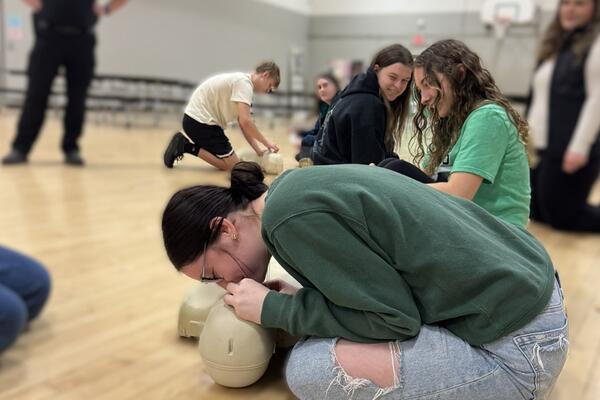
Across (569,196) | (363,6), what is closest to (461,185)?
(569,196)

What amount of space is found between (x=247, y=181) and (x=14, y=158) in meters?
3.27

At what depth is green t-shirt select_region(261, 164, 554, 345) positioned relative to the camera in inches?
34.4

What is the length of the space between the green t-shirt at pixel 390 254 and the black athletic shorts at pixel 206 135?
12 cm

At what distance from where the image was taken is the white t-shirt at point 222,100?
915mm

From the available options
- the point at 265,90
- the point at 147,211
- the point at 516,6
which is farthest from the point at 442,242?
the point at 516,6

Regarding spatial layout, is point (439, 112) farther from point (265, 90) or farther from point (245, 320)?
point (245, 320)

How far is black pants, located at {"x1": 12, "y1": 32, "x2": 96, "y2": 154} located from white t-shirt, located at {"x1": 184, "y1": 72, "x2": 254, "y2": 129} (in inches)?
114

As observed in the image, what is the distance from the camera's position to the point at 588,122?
2543mm

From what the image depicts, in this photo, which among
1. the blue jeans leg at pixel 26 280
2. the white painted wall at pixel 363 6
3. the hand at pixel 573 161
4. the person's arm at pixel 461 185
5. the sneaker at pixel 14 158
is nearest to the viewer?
the person's arm at pixel 461 185

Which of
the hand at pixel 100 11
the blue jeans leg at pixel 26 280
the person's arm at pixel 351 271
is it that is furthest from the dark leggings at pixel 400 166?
the hand at pixel 100 11

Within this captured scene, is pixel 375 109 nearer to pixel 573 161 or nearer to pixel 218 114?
pixel 218 114

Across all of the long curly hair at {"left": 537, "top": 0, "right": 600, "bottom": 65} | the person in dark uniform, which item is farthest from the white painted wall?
the person in dark uniform

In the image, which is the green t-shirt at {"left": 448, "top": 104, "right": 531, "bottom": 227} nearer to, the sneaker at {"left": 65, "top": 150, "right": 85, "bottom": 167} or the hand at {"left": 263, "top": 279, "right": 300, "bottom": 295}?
the hand at {"left": 263, "top": 279, "right": 300, "bottom": 295}

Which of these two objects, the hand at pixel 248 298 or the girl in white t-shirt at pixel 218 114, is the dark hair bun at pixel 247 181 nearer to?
the girl in white t-shirt at pixel 218 114
